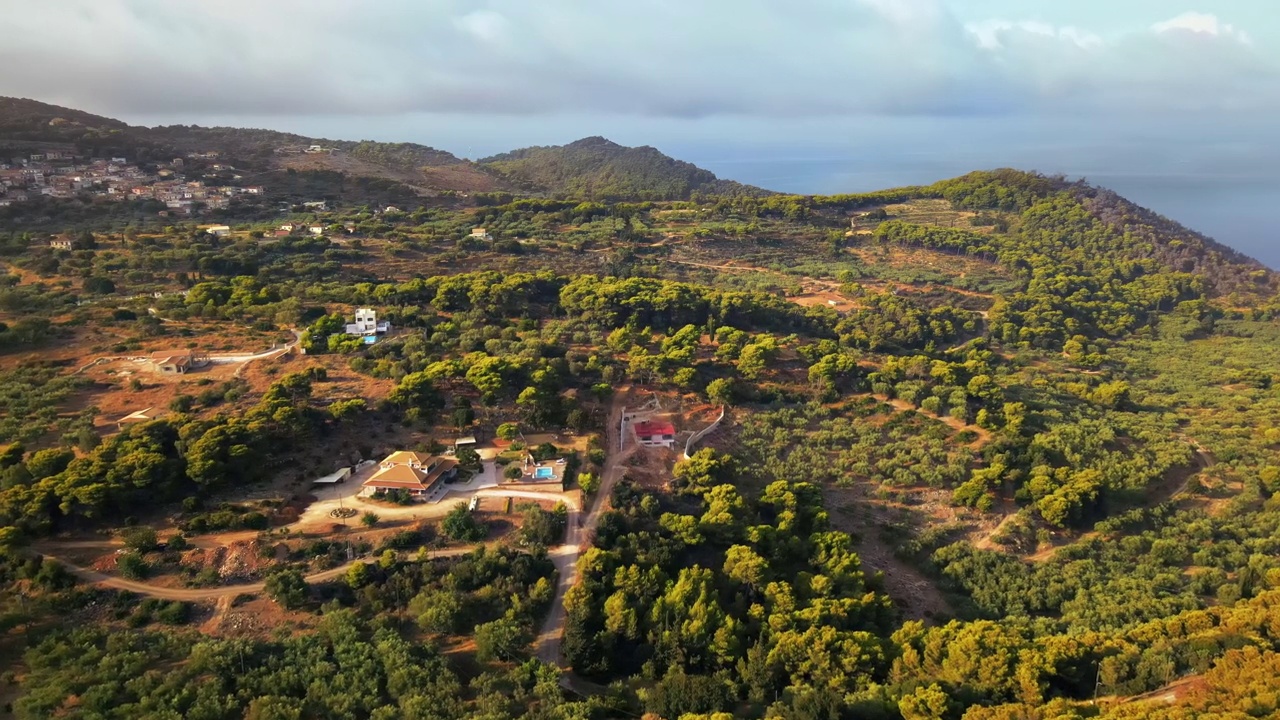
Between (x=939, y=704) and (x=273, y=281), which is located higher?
(x=273, y=281)

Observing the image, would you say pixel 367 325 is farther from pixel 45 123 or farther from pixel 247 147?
pixel 247 147

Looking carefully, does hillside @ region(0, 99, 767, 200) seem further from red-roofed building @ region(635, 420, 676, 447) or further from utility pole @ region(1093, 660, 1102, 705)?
utility pole @ region(1093, 660, 1102, 705)

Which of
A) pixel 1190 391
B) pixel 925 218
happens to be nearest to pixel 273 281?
pixel 1190 391

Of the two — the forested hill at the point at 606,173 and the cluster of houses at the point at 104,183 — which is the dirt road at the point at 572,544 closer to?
the cluster of houses at the point at 104,183

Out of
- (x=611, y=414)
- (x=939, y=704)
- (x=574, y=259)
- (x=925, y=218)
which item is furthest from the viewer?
(x=925, y=218)

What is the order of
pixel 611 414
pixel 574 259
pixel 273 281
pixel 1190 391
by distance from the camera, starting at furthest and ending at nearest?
pixel 574 259, pixel 273 281, pixel 1190 391, pixel 611 414

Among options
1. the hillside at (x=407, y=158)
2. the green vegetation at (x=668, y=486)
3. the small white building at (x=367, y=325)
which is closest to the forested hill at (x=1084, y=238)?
the green vegetation at (x=668, y=486)

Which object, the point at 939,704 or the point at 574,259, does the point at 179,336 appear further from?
the point at 939,704

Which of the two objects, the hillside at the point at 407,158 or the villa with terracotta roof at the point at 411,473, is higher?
the hillside at the point at 407,158
